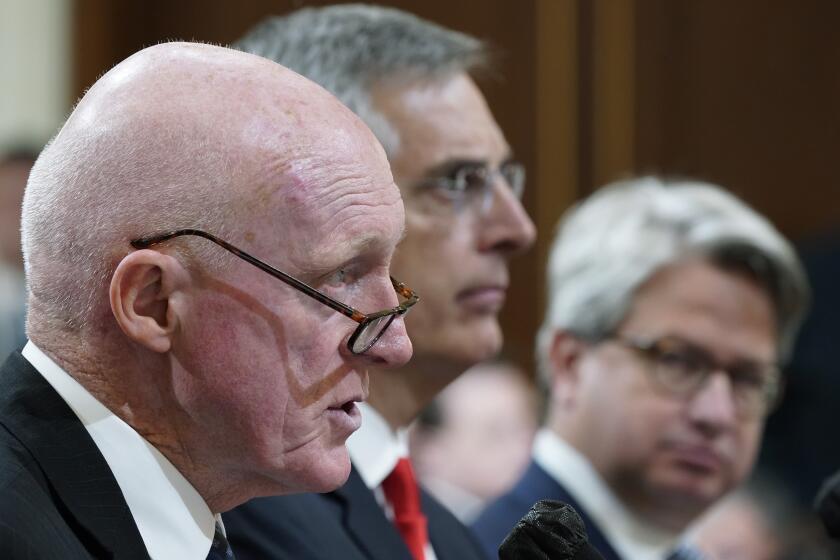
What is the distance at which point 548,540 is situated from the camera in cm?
145

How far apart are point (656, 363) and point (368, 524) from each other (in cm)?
111

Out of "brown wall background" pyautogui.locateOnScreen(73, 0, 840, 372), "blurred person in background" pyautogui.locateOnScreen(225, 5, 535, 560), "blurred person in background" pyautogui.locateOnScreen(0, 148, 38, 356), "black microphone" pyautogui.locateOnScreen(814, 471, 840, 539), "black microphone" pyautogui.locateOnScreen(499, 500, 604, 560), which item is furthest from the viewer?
"brown wall background" pyautogui.locateOnScreen(73, 0, 840, 372)

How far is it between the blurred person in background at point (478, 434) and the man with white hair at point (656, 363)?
76.5 inches

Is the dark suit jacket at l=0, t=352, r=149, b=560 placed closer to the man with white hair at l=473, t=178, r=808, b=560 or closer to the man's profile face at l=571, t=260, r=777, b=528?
the man with white hair at l=473, t=178, r=808, b=560

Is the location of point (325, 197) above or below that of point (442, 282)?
above

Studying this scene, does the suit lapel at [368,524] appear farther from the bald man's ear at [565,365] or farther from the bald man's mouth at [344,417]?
the bald man's ear at [565,365]

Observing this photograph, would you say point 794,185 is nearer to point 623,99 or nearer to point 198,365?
point 623,99

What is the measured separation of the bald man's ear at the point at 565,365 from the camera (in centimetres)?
316

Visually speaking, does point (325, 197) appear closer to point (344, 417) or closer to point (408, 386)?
point (344, 417)

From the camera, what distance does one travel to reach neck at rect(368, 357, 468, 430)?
2.36 metres

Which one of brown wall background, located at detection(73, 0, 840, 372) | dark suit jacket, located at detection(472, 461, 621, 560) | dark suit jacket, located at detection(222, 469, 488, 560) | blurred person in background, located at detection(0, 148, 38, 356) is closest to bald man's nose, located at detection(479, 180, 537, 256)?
dark suit jacket, located at detection(222, 469, 488, 560)

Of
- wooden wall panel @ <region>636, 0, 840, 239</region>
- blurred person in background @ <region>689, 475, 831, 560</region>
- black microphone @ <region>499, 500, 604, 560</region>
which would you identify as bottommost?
blurred person in background @ <region>689, 475, 831, 560</region>

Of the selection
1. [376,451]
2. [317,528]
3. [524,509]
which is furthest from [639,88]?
[317,528]

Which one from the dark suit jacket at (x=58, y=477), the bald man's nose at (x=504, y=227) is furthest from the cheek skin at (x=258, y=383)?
the bald man's nose at (x=504, y=227)
